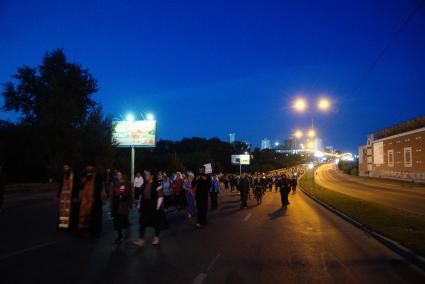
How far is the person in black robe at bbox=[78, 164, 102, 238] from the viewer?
1079cm

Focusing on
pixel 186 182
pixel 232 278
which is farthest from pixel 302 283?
pixel 186 182

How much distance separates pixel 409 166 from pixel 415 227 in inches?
2534

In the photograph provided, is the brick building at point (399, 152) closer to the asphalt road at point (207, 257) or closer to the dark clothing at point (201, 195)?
the dark clothing at point (201, 195)

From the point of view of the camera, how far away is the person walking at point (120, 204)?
10.6 metres

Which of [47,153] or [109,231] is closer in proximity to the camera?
[109,231]

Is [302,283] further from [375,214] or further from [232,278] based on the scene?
[375,214]

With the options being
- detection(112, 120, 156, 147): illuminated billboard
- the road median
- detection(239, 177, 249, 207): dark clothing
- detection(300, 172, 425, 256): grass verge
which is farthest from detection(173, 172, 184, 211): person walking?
detection(112, 120, 156, 147): illuminated billboard

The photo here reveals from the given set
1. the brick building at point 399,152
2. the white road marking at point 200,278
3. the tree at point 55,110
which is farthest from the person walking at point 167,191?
the brick building at point 399,152

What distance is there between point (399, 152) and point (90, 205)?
7605 centimetres

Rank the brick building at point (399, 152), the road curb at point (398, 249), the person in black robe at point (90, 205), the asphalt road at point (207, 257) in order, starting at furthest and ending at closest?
Answer: the brick building at point (399, 152) < the person in black robe at point (90, 205) < the road curb at point (398, 249) < the asphalt road at point (207, 257)

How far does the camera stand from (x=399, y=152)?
257 feet

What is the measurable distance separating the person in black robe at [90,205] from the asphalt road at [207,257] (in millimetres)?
312

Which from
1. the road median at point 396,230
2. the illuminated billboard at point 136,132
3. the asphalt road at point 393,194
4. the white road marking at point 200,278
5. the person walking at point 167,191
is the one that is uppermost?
the illuminated billboard at point 136,132

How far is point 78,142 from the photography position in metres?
41.8
